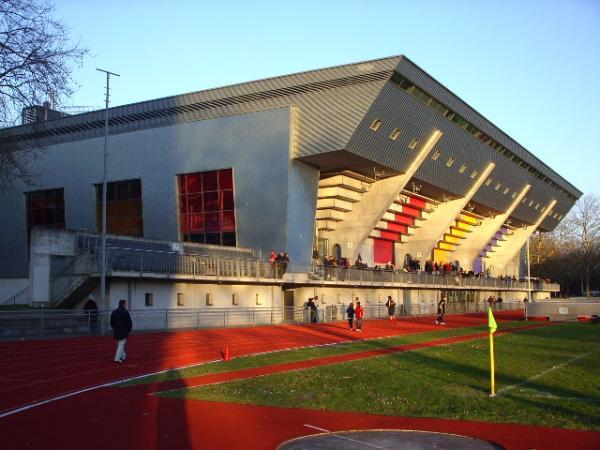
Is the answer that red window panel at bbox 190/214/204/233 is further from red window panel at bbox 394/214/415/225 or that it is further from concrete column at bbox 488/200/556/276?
concrete column at bbox 488/200/556/276

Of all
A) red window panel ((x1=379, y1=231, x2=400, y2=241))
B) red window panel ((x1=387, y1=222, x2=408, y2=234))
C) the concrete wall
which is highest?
red window panel ((x1=387, y1=222, x2=408, y2=234))

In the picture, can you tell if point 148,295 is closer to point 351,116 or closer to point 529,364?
point 351,116

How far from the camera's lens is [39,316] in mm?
25734

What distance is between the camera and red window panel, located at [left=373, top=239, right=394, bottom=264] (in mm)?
59025

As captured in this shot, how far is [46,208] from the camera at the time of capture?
52469mm

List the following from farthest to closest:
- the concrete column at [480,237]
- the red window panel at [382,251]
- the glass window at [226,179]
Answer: the concrete column at [480,237], the red window panel at [382,251], the glass window at [226,179]

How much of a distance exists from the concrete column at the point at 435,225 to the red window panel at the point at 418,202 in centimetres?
205

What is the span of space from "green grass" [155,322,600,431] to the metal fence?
33.0 ft

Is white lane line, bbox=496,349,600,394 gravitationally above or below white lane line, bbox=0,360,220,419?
below

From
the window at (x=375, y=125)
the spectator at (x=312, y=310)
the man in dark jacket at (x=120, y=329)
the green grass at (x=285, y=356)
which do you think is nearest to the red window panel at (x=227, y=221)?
the spectator at (x=312, y=310)

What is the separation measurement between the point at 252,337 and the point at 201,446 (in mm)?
19951

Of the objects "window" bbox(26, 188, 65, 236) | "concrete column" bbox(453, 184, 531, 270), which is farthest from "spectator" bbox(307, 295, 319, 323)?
"concrete column" bbox(453, 184, 531, 270)

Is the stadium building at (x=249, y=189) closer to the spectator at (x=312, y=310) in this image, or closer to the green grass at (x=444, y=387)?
the spectator at (x=312, y=310)

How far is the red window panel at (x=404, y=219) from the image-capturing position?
58950 millimetres
